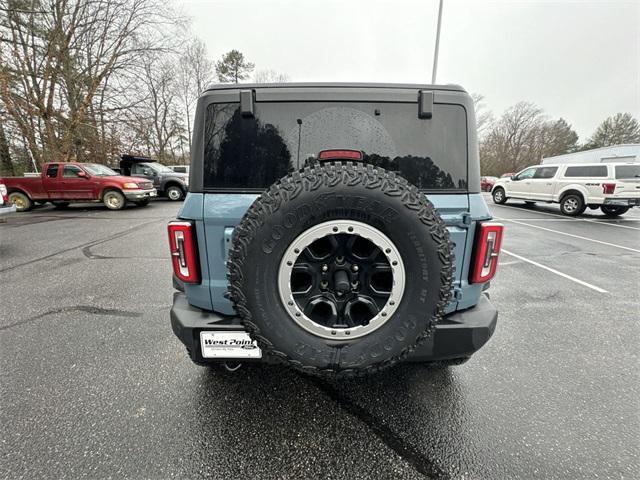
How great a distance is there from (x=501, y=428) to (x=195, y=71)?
38.3 meters

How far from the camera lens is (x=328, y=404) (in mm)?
1870

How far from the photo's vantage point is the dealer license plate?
1591 mm

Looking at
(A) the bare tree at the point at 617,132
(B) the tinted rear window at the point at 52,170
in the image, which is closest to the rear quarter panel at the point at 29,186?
(B) the tinted rear window at the point at 52,170

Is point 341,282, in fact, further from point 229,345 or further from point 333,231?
point 229,345

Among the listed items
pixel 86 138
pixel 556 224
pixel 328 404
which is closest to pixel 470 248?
pixel 328 404

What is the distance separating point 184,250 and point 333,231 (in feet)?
2.97

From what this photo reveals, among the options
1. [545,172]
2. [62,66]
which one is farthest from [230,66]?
[545,172]

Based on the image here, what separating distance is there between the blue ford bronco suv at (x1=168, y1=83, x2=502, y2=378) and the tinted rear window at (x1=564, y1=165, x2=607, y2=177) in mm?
12692

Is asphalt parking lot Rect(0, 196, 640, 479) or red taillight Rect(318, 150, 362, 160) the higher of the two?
red taillight Rect(318, 150, 362, 160)

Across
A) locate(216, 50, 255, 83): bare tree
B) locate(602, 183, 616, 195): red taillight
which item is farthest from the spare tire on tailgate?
locate(216, 50, 255, 83): bare tree

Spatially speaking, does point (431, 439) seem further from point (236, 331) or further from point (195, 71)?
point (195, 71)

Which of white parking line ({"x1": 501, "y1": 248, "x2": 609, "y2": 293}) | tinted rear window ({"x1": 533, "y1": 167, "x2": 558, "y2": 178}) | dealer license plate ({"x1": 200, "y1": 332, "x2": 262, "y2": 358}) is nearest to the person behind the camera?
dealer license plate ({"x1": 200, "y1": 332, "x2": 262, "y2": 358})

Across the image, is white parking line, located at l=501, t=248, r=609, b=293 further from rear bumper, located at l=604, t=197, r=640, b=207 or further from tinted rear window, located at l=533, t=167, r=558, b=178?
tinted rear window, located at l=533, t=167, r=558, b=178

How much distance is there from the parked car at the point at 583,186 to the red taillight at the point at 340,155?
12.9 m
